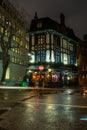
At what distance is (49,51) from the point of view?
5809cm

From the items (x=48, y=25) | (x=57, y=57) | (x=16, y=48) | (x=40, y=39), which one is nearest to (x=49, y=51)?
(x=57, y=57)

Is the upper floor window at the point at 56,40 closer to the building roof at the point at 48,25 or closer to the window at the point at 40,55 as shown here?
the building roof at the point at 48,25

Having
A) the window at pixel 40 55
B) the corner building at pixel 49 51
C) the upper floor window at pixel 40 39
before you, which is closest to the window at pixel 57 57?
the corner building at pixel 49 51

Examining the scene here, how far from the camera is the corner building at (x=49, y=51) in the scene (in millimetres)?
58875

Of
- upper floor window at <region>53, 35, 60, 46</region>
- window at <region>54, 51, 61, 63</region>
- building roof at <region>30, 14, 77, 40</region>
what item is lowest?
window at <region>54, 51, 61, 63</region>

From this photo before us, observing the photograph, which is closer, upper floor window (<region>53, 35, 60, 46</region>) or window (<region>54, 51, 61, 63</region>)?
window (<region>54, 51, 61, 63</region>)

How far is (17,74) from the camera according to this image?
185ft

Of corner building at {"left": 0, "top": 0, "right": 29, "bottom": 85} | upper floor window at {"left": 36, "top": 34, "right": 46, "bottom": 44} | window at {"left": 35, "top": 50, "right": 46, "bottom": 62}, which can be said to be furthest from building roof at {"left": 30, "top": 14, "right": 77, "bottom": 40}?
window at {"left": 35, "top": 50, "right": 46, "bottom": 62}

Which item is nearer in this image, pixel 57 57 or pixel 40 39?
pixel 40 39

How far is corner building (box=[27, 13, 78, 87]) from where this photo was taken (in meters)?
58.9

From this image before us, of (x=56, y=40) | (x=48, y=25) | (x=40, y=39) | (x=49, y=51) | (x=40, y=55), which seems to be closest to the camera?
(x=49, y=51)

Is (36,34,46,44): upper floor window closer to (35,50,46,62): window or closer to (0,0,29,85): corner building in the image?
(35,50,46,62): window

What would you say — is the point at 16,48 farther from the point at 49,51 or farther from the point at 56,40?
the point at 56,40

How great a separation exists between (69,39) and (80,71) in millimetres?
12837
